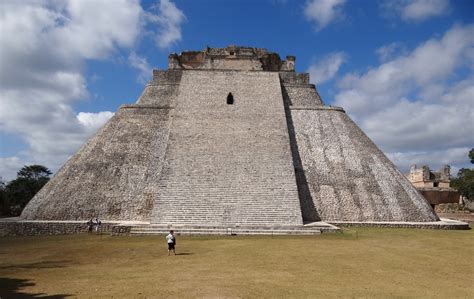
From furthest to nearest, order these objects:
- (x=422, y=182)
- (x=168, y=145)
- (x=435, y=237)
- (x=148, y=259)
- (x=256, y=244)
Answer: (x=422, y=182)
(x=168, y=145)
(x=435, y=237)
(x=256, y=244)
(x=148, y=259)

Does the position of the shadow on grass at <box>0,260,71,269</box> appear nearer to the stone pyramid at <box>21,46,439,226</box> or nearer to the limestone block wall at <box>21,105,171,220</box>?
the stone pyramid at <box>21,46,439,226</box>

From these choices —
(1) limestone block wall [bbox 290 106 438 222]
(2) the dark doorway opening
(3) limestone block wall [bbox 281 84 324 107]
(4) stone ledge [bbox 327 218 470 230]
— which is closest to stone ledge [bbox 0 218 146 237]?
(1) limestone block wall [bbox 290 106 438 222]

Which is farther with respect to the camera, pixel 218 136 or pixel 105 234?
pixel 218 136

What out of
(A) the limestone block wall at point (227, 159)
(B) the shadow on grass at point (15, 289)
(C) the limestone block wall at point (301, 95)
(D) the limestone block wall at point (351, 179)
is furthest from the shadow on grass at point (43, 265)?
(C) the limestone block wall at point (301, 95)

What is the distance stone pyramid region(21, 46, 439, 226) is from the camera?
1561 cm

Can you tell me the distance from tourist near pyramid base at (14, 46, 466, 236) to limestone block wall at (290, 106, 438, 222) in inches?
1.9

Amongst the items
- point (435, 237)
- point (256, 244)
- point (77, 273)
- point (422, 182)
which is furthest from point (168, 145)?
point (422, 182)

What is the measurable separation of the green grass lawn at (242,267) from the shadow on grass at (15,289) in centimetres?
2

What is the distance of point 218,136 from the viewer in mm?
18625

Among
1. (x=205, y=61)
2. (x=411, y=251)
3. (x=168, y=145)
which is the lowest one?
(x=411, y=251)

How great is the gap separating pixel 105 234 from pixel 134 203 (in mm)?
1970

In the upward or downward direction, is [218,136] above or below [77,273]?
above

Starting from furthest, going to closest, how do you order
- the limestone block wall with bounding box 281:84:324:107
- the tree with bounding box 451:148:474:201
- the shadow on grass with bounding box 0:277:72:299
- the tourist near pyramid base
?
the tree with bounding box 451:148:474:201 < the limestone block wall with bounding box 281:84:324:107 < the tourist near pyramid base < the shadow on grass with bounding box 0:277:72:299

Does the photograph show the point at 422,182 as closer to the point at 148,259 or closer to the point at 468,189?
the point at 468,189
